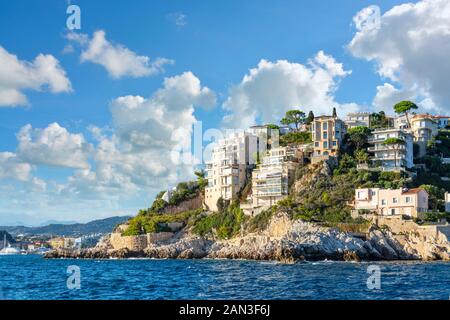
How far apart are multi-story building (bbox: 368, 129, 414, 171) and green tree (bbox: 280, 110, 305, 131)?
23.3 m

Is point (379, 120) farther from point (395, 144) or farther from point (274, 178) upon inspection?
point (274, 178)

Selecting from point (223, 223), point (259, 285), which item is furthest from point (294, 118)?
point (259, 285)

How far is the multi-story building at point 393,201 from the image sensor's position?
6819 cm

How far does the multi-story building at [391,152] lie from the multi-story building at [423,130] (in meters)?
4.62

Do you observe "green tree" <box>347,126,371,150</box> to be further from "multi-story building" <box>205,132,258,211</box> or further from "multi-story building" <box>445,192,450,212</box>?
"multi-story building" <box>445,192,450,212</box>

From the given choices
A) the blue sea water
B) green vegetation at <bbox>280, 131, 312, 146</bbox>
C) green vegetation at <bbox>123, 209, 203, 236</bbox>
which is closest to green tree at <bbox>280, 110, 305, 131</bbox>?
green vegetation at <bbox>280, 131, 312, 146</bbox>

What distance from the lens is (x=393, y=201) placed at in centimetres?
6962

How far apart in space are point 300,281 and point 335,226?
98.2 ft

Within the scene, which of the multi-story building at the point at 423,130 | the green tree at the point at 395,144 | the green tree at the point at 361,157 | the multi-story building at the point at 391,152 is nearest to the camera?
the green tree at the point at 395,144

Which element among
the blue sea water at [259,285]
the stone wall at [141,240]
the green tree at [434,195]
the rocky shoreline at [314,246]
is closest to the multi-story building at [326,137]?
the green tree at [434,195]

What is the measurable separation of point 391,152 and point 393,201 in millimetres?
14027

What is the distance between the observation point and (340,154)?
84.4m

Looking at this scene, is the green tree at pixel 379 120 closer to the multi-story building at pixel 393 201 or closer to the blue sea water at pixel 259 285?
the multi-story building at pixel 393 201

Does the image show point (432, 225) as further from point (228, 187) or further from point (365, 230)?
point (228, 187)
